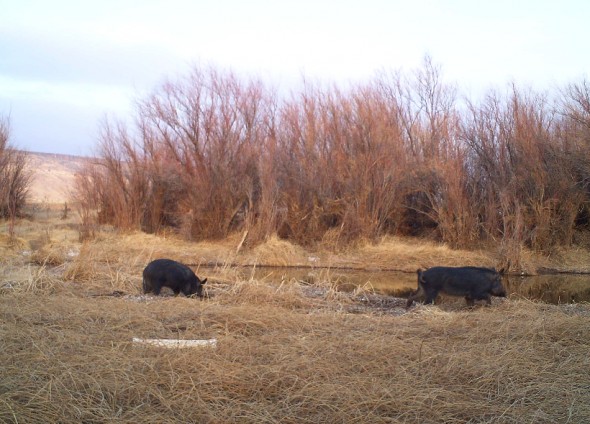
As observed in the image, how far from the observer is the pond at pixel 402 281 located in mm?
15359

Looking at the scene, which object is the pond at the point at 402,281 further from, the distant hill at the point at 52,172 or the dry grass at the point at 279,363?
the distant hill at the point at 52,172

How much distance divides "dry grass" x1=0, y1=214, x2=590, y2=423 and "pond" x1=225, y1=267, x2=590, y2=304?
17.4 feet

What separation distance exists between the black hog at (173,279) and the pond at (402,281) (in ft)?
8.52

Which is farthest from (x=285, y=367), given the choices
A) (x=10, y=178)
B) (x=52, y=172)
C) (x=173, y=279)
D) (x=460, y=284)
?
(x=52, y=172)

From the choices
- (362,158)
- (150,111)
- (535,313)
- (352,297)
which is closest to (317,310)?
(352,297)

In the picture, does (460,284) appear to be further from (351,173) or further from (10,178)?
(10,178)

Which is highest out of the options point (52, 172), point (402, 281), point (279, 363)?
point (52, 172)

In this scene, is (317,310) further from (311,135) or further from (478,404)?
(311,135)

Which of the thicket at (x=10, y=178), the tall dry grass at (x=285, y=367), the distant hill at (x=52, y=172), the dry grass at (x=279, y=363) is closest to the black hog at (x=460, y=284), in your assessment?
the dry grass at (x=279, y=363)

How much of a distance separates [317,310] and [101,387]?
5058 millimetres

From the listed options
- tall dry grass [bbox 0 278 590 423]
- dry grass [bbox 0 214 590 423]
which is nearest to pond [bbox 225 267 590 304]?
dry grass [bbox 0 214 590 423]

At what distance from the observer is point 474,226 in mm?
22500

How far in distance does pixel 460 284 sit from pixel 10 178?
23.2 metres

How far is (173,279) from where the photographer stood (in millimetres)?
11773
